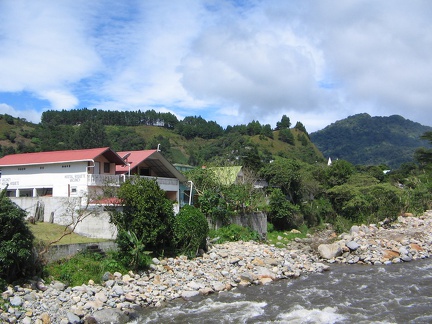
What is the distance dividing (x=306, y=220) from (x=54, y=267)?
94.2 feet

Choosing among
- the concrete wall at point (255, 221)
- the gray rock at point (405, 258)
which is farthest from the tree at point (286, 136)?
the gray rock at point (405, 258)

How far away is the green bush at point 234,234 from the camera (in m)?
30.6

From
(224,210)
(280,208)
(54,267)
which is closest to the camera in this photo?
(54,267)

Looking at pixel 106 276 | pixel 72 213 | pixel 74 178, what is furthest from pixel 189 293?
pixel 74 178

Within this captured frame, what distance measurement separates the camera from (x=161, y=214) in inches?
949

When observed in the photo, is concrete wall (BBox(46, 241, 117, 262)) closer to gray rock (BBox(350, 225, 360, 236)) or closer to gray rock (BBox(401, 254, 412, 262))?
gray rock (BBox(401, 254, 412, 262))

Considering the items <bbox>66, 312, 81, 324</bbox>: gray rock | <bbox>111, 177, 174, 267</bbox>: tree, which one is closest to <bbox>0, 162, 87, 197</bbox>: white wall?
<bbox>111, 177, 174, 267</bbox>: tree

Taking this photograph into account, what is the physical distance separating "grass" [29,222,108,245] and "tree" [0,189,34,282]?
11.2 feet

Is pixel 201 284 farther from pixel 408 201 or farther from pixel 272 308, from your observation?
pixel 408 201

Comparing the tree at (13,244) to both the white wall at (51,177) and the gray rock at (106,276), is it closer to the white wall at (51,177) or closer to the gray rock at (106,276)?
the gray rock at (106,276)

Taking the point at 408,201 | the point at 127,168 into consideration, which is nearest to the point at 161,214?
the point at 127,168

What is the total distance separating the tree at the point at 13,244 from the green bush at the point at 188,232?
29.0 ft

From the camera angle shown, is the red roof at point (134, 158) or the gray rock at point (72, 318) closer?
the gray rock at point (72, 318)

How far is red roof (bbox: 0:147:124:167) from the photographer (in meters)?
30.1
